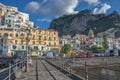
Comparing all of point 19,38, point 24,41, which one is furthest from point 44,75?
point 24,41

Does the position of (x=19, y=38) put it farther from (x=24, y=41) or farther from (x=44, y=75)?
(x=44, y=75)

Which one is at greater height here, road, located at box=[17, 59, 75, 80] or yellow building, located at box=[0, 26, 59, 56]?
yellow building, located at box=[0, 26, 59, 56]

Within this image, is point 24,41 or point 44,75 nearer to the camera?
point 44,75

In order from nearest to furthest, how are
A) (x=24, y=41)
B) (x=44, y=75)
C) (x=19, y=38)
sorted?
(x=44, y=75), (x=19, y=38), (x=24, y=41)

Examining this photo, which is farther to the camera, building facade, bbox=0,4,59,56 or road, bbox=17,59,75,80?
building facade, bbox=0,4,59,56

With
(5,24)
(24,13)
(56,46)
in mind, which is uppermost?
(24,13)

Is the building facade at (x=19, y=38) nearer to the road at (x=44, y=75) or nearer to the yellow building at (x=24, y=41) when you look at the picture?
the yellow building at (x=24, y=41)

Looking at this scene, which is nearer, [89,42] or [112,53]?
[112,53]

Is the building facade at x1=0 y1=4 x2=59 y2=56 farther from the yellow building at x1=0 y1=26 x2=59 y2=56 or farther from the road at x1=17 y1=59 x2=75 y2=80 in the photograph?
the road at x1=17 y1=59 x2=75 y2=80

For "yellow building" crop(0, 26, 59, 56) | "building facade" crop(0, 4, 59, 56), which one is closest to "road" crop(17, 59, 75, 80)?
"yellow building" crop(0, 26, 59, 56)

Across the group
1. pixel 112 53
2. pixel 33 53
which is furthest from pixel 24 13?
pixel 112 53

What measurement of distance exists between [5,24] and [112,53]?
45.9 meters

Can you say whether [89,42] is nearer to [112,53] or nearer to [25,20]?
[25,20]

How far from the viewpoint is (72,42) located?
427 ft
